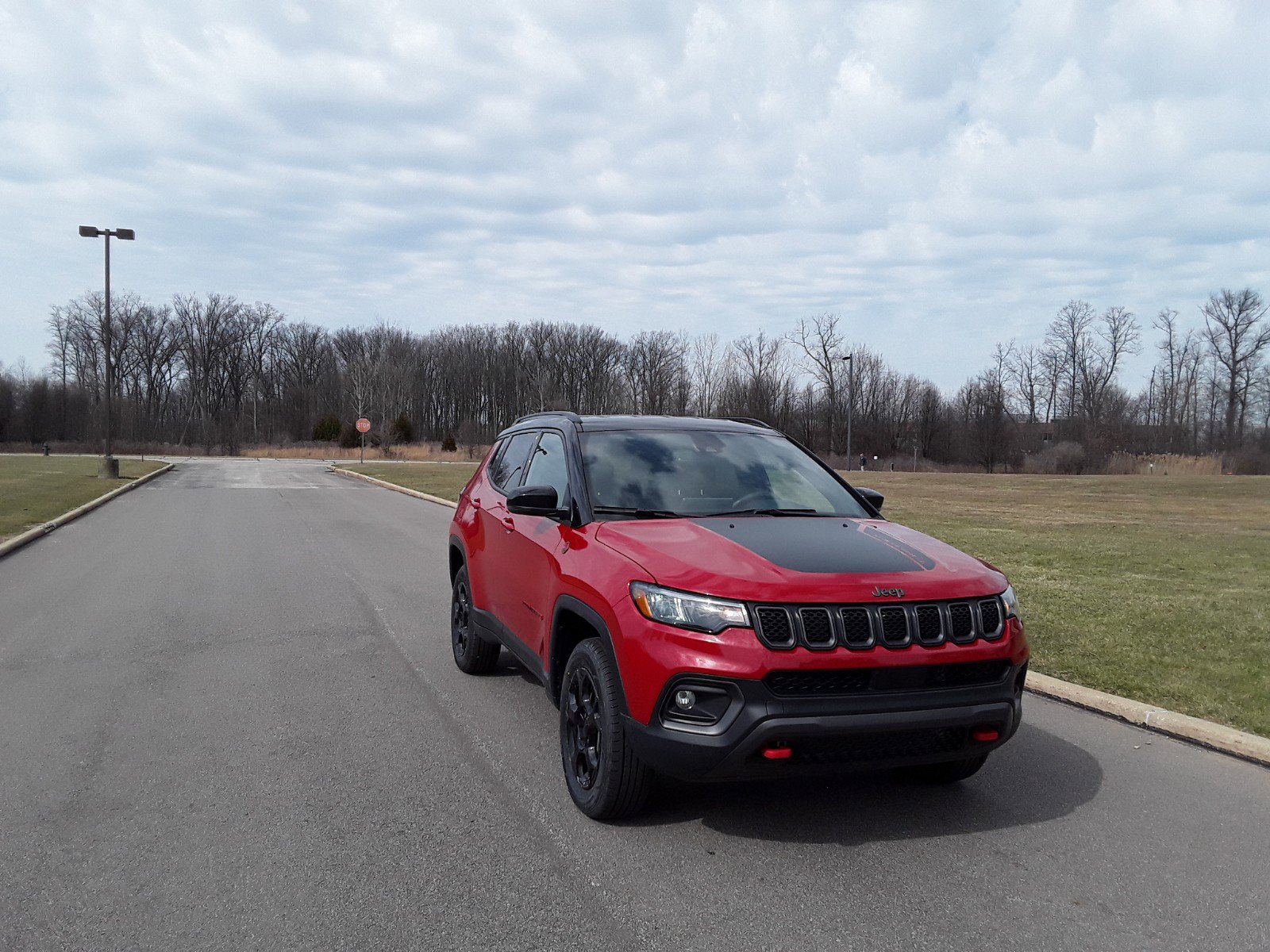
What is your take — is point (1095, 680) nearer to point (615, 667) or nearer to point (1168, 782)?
point (1168, 782)

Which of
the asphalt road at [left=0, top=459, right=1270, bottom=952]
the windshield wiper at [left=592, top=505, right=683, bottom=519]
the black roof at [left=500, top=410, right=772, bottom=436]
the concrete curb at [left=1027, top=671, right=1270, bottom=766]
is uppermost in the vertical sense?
the black roof at [left=500, top=410, right=772, bottom=436]

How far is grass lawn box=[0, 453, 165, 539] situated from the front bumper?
1493cm

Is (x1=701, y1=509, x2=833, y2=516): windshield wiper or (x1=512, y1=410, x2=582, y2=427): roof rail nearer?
(x1=701, y1=509, x2=833, y2=516): windshield wiper

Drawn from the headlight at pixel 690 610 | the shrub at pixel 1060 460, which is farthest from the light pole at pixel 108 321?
the shrub at pixel 1060 460

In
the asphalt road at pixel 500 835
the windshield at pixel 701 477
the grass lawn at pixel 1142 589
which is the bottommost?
the asphalt road at pixel 500 835

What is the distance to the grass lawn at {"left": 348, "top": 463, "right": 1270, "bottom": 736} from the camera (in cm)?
621

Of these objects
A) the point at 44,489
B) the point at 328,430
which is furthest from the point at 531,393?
the point at 44,489

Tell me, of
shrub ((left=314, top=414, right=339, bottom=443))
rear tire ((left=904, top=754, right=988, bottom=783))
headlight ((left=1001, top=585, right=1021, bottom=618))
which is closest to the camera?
headlight ((left=1001, top=585, right=1021, bottom=618))

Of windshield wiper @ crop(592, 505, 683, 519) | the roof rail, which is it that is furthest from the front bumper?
the roof rail

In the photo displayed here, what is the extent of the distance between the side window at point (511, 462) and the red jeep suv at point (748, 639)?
4.14 feet

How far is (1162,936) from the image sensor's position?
3.08 meters

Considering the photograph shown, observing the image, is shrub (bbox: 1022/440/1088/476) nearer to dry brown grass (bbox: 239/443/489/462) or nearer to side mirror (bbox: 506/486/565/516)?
dry brown grass (bbox: 239/443/489/462)

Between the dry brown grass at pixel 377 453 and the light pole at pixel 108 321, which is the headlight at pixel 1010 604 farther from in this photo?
the dry brown grass at pixel 377 453

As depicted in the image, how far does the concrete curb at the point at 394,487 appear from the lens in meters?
23.6
